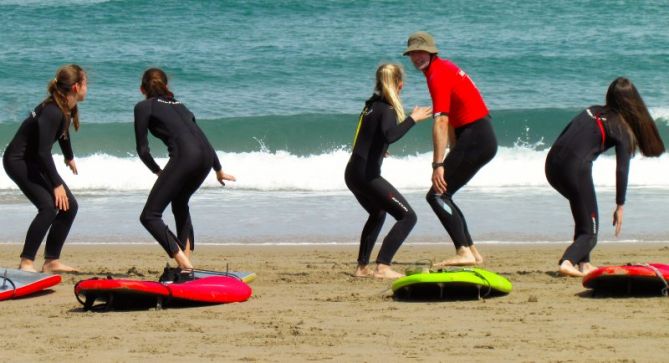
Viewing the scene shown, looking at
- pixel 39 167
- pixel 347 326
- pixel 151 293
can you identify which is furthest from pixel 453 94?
pixel 39 167

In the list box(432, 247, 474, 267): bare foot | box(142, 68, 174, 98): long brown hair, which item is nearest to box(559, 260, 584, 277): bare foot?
box(432, 247, 474, 267): bare foot

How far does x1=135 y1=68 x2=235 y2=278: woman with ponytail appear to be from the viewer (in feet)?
25.4

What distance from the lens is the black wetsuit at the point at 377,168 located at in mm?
7828

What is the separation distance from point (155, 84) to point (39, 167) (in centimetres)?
123

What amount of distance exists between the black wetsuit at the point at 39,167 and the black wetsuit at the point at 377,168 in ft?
7.05

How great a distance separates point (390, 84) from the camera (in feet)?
25.7

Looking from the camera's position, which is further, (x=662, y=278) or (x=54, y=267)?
(x=54, y=267)

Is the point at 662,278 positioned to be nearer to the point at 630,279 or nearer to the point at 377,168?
the point at 630,279

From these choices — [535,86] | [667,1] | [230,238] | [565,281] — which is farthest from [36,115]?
[667,1]

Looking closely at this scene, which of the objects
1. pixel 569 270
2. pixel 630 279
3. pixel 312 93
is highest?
pixel 312 93

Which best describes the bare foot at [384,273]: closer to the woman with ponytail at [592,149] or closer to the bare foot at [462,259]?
the bare foot at [462,259]

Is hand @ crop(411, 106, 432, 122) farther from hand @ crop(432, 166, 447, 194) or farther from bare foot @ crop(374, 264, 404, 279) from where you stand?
bare foot @ crop(374, 264, 404, 279)

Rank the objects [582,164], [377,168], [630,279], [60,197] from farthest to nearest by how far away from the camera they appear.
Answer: [60,197] → [377,168] → [582,164] → [630,279]

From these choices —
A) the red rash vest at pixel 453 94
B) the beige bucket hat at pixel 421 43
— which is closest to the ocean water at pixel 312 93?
the red rash vest at pixel 453 94
